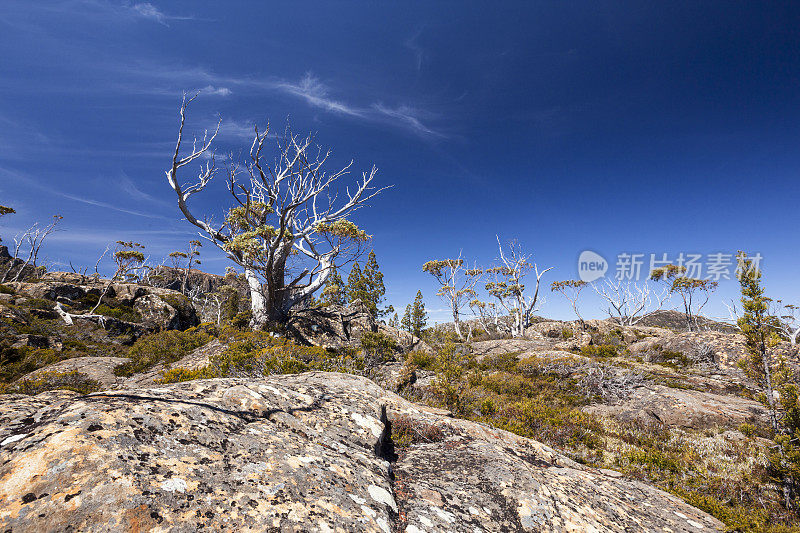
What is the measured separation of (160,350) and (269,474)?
1546 centimetres

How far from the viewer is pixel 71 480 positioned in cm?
150

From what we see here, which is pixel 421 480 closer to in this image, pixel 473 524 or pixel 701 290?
pixel 473 524

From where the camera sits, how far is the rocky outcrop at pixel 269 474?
151cm

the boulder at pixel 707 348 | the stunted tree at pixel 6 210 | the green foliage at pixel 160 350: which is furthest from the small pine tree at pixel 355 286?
the stunted tree at pixel 6 210

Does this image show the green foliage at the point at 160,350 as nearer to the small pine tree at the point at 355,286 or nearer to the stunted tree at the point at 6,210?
the small pine tree at the point at 355,286

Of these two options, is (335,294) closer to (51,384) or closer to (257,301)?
(257,301)

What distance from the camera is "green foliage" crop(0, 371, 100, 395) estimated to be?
6780 millimetres

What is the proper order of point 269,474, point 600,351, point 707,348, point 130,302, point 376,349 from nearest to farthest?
point 269,474 < point 376,349 < point 707,348 < point 600,351 < point 130,302

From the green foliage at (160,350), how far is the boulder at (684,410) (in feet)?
57.5

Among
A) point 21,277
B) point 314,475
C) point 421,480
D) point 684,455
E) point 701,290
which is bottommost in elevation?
point 21,277

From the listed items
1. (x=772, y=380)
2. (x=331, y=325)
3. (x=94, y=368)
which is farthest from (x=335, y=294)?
(x=772, y=380)

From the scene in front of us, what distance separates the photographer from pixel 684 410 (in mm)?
10086

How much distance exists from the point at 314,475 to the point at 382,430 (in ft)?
4.58

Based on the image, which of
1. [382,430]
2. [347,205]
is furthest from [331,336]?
[382,430]
